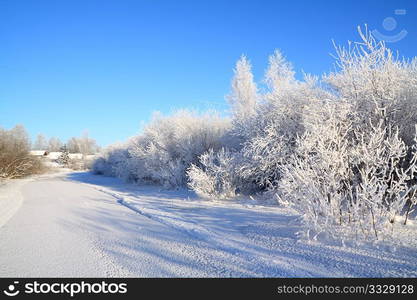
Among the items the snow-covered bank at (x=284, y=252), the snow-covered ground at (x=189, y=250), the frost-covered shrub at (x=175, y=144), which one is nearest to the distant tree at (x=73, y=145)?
the frost-covered shrub at (x=175, y=144)

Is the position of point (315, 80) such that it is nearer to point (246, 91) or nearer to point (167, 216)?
point (167, 216)

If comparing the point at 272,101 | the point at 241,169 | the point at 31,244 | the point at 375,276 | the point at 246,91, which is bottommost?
A: the point at 31,244

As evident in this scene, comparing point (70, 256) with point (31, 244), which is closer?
point (70, 256)

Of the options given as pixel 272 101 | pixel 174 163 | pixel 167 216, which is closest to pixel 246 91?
pixel 174 163

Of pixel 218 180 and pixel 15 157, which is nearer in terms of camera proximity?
pixel 218 180

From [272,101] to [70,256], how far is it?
36.0 feet

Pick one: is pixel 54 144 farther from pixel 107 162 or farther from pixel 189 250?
pixel 189 250

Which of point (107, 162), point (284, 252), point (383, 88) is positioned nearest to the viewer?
point (284, 252)

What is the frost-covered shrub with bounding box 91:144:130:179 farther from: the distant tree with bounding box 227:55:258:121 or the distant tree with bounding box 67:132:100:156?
the distant tree with bounding box 67:132:100:156

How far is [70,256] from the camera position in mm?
4574
